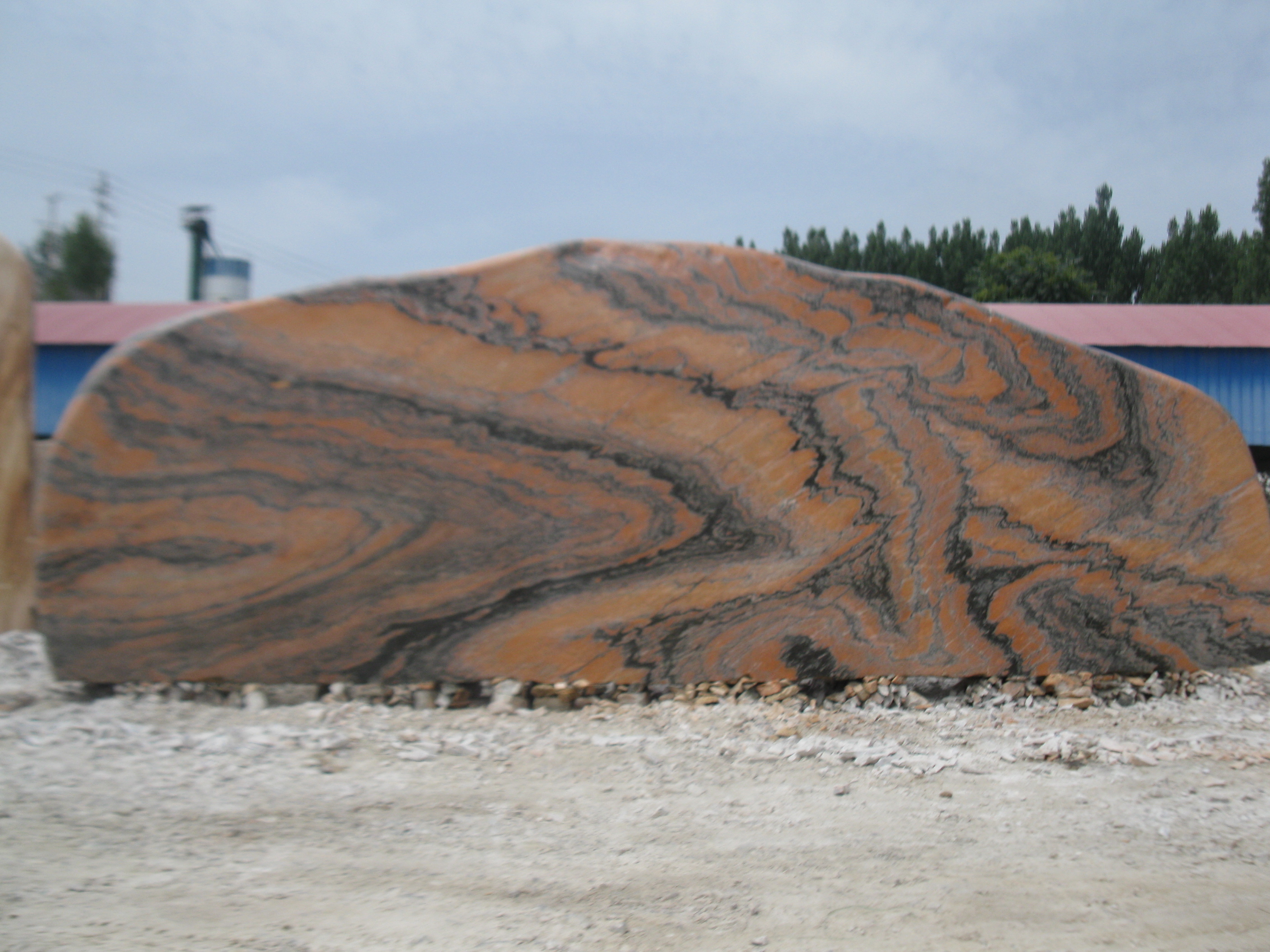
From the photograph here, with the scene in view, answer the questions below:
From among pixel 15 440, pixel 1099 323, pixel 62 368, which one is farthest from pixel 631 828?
pixel 62 368

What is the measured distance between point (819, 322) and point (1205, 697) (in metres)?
1.87

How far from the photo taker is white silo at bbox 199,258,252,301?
1369cm

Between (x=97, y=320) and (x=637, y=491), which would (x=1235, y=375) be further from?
(x=97, y=320)

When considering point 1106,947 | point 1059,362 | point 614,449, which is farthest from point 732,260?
point 1106,947

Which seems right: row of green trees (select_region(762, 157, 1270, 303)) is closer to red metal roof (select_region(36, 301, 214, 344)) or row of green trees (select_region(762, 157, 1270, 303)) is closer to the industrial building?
A: the industrial building

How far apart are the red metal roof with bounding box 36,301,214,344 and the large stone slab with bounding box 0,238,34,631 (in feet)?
22.7

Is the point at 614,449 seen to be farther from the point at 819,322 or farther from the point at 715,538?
the point at 819,322

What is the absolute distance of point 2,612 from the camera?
2936mm

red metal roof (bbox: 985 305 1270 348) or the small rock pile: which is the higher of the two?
red metal roof (bbox: 985 305 1270 348)

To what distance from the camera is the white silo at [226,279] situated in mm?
13688

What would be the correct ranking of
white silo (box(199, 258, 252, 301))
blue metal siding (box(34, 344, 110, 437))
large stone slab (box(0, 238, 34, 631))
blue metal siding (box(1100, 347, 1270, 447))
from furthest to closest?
white silo (box(199, 258, 252, 301))
blue metal siding (box(34, 344, 110, 437))
blue metal siding (box(1100, 347, 1270, 447))
large stone slab (box(0, 238, 34, 631))

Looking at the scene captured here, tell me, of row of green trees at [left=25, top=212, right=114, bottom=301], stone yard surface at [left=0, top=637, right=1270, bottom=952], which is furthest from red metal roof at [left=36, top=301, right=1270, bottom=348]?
row of green trees at [left=25, top=212, right=114, bottom=301]

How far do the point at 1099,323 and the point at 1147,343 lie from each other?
0.68m

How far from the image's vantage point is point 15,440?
2.92 metres
